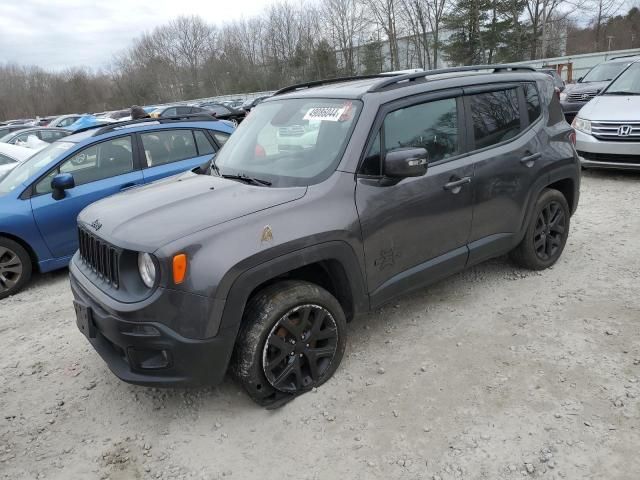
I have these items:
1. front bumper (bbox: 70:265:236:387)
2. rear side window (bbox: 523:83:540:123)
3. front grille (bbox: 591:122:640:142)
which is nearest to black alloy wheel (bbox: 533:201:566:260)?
rear side window (bbox: 523:83:540:123)

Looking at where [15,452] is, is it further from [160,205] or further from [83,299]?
[160,205]

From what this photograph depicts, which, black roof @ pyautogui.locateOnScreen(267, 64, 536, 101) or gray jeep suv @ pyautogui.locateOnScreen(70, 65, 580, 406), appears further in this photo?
black roof @ pyautogui.locateOnScreen(267, 64, 536, 101)

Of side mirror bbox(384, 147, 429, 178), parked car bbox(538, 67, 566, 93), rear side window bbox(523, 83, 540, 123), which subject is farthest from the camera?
parked car bbox(538, 67, 566, 93)

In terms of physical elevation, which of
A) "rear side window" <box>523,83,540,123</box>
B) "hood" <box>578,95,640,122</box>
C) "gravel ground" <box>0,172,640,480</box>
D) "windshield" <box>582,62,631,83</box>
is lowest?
"gravel ground" <box>0,172,640,480</box>

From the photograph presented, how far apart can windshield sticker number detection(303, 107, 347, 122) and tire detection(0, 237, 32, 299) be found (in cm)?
375

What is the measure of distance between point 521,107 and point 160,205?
3087 millimetres

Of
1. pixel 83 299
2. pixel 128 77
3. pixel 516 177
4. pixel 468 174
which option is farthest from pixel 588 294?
pixel 128 77

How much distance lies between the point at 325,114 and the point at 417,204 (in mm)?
894

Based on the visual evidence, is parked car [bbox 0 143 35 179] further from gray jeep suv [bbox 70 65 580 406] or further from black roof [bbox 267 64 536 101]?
black roof [bbox 267 64 536 101]

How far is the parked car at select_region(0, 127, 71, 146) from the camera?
13750 millimetres

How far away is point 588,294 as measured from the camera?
4.12 metres

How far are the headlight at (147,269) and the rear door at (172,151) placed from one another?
354cm

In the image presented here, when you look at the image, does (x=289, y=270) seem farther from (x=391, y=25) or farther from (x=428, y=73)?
(x=391, y=25)

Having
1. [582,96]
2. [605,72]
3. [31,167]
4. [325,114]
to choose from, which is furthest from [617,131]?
[31,167]
